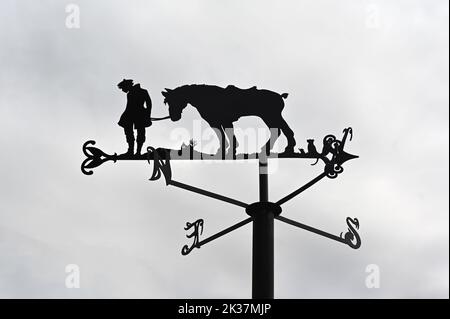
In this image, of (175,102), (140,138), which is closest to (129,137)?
(140,138)

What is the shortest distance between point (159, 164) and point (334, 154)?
1.05m

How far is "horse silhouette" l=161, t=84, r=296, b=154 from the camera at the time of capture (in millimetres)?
3787

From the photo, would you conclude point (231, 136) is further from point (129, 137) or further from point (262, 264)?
point (262, 264)

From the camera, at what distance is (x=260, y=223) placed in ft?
10.2

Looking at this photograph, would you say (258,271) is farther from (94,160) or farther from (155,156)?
(94,160)

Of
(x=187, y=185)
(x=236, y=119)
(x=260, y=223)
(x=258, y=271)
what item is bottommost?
(x=258, y=271)

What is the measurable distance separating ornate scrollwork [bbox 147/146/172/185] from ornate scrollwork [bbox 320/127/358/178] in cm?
92

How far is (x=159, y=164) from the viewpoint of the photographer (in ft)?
11.6
